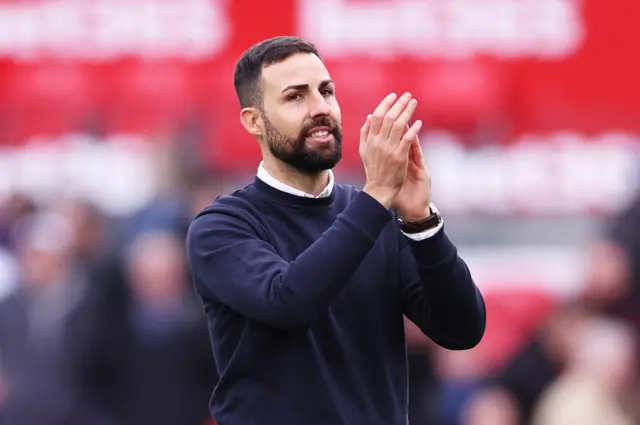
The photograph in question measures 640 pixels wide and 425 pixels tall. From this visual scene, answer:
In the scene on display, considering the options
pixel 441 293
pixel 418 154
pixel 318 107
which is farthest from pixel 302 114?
pixel 441 293

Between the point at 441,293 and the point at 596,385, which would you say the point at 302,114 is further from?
the point at 596,385

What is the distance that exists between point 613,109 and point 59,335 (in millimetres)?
5331

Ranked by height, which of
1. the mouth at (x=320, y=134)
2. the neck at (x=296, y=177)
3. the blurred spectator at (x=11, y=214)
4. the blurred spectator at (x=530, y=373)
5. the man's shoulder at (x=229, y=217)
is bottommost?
the blurred spectator at (x=11, y=214)

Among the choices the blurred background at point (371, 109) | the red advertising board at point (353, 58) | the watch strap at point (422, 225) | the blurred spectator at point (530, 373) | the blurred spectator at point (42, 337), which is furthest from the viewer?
the red advertising board at point (353, 58)

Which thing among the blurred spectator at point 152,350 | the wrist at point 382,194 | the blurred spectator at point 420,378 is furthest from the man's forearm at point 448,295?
the blurred spectator at point 152,350

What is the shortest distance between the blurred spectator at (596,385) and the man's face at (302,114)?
3.06m

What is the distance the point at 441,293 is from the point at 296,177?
1.45 ft

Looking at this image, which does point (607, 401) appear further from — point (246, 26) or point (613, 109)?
point (246, 26)

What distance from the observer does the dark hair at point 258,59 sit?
131 inches

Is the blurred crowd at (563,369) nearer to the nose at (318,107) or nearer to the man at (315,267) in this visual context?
the man at (315,267)

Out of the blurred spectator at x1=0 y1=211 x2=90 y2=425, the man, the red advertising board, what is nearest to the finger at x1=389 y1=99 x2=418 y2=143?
the man

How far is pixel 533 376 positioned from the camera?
6590mm

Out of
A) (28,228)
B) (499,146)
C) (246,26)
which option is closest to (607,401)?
(28,228)

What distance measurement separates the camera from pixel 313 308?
3047 millimetres
